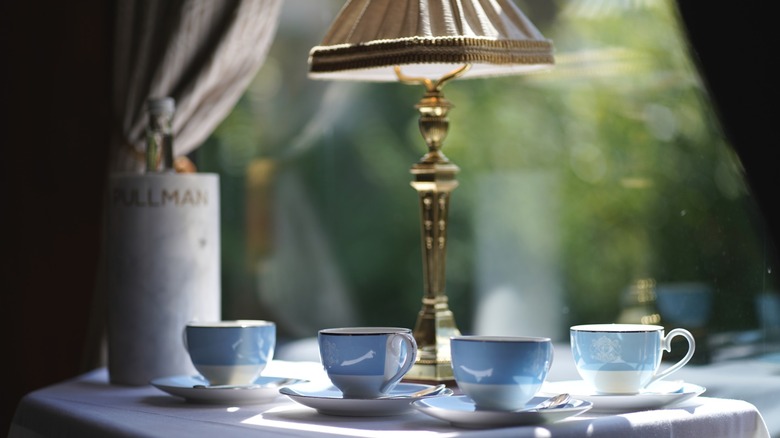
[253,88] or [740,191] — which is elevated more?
[253,88]

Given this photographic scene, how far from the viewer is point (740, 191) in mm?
1561

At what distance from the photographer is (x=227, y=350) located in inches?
47.3

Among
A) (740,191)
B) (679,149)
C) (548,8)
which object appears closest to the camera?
(740,191)

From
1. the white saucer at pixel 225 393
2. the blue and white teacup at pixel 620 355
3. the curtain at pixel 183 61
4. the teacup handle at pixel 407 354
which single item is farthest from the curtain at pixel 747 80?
the curtain at pixel 183 61

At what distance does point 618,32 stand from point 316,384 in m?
0.91

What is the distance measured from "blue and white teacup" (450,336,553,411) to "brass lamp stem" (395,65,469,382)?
33 cm

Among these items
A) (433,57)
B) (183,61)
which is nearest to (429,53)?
(433,57)

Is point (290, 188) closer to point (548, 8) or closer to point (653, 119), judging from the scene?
point (548, 8)

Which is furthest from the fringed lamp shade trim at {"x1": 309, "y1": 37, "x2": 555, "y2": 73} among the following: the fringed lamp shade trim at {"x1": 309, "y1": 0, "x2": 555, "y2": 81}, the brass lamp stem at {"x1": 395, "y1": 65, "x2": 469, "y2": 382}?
the brass lamp stem at {"x1": 395, "y1": 65, "x2": 469, "y2": 382}

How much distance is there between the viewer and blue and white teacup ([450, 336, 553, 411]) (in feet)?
3.16

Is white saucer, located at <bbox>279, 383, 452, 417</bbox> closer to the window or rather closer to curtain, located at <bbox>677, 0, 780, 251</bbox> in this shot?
curtain, located at <bbox>677, 0, 780, 251</bbox>

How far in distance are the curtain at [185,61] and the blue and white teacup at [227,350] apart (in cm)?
98

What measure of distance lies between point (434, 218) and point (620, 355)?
0.37m

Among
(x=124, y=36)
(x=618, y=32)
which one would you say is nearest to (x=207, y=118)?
(x=124, y=36)
